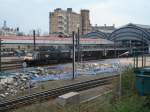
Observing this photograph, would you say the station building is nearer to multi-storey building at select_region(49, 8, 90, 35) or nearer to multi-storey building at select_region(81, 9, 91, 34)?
multi-storey building at select_region(49, 8, 90, 35)

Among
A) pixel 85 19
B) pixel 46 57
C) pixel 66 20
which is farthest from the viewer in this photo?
pixel 85 19

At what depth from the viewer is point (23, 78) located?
24.9 m

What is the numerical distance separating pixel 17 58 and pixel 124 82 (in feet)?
105

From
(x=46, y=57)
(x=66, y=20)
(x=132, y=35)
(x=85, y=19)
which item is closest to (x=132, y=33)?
(x=132, y=35)

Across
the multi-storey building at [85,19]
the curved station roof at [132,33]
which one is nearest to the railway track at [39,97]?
the curved station roof at [132,33]

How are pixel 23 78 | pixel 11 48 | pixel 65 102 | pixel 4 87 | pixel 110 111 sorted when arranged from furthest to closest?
pixel 11 48 → pixel 23 78 → pixel 4 87 → pixel 65 102 → pixel 110 111

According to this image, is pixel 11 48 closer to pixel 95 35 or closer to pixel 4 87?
pixel 4 87

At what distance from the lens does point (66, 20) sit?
130 meters

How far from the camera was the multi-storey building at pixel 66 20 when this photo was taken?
124 m

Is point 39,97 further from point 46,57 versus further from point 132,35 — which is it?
point 132,35

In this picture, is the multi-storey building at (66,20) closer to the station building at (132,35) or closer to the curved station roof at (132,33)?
the curved station roof at (132,33)

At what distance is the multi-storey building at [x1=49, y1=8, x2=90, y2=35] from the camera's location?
124 m

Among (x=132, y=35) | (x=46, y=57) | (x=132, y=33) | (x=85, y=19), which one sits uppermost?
(x=85, y=19)

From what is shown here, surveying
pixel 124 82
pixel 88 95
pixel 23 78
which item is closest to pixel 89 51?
pixel 23 78
